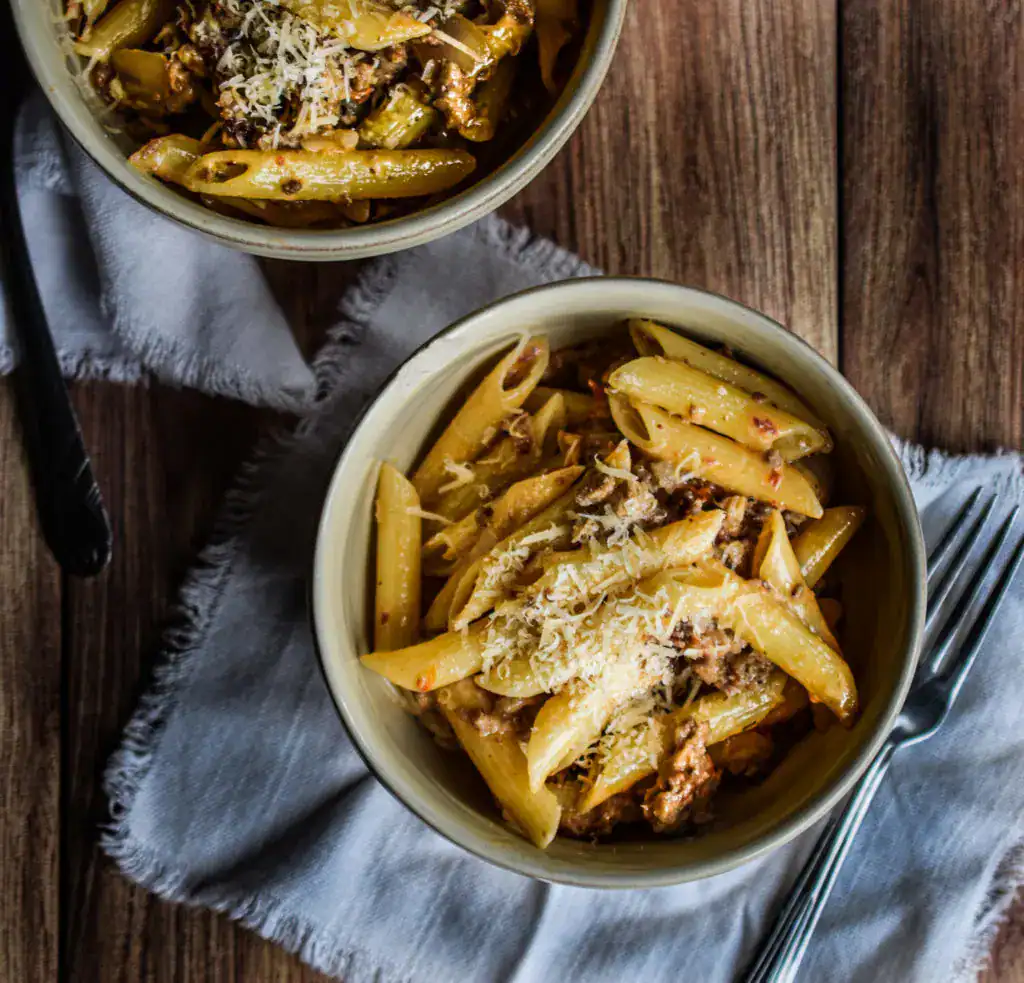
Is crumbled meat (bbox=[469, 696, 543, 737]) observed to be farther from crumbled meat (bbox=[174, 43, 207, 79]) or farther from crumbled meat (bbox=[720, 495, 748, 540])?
crumbled meat (bbox=[174, 43, 207, 79])

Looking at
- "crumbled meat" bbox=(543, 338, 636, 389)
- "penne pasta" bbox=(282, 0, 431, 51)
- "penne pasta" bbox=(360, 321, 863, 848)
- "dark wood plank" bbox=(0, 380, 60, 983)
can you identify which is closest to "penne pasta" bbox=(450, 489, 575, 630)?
"penne pasta" bbox=(360, 321, 863, 848)

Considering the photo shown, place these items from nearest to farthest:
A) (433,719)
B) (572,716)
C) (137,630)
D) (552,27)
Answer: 1. (572,716)
2. (552,27)
3. (433,719)
4. (137,630)

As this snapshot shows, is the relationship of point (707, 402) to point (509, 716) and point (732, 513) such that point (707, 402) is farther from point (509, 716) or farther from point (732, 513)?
point (509, 716)

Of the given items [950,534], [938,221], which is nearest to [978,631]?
[950,534]

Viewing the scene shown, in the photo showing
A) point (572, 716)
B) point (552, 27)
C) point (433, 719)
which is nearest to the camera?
point (572, 716)

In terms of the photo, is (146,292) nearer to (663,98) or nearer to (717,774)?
(663,98)

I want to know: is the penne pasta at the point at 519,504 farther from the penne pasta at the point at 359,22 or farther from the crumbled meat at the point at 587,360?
the penne pasta at the point at 359,22

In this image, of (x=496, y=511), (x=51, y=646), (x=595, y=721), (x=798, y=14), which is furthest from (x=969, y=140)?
(x=51, y=646)
